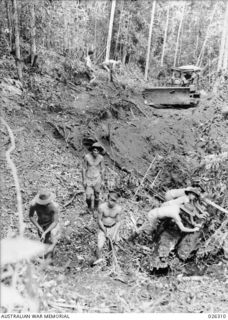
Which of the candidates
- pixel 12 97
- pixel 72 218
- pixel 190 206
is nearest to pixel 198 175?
pixel 190 206

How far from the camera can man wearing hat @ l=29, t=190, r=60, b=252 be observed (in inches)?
205

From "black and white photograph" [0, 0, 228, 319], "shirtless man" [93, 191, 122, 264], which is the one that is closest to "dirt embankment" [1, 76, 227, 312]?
"black and white photograph" [0, 0, 228, 319]

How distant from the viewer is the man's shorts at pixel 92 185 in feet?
22.3

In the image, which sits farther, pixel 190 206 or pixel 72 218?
pixel 72 218

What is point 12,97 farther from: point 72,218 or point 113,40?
point 113,40

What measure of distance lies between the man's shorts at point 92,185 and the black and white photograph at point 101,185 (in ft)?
0.06

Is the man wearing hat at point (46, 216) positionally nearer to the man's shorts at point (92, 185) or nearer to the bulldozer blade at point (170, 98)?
the man's shorts at point (92, 185)

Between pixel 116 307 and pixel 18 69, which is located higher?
pixel 18 69

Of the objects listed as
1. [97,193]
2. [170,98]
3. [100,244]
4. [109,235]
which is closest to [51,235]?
[100,244]

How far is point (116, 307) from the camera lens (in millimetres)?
4484

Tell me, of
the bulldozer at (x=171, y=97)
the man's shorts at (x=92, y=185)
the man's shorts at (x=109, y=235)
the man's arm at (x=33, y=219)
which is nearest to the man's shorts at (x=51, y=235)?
the man's arm at (x=33, y=219)

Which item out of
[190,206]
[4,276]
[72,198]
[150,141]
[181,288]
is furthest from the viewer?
[150,141]

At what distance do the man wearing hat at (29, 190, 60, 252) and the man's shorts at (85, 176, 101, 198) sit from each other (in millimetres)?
1547

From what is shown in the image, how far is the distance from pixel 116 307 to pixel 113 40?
22320mm
